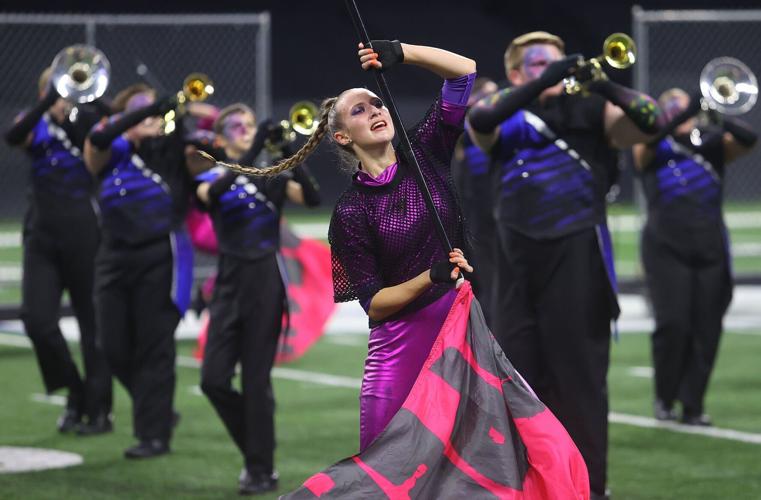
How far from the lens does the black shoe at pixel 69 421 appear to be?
325 inches

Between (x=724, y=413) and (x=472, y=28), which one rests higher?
(x=472, y=28)

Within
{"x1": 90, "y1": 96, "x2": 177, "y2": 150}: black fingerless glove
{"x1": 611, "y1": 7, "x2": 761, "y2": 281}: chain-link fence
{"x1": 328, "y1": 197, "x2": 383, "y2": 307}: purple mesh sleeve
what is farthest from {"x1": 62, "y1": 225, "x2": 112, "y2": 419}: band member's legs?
{"x1": 611, "y1": 7, "x2": 761, "y2": 281}: chain-link fence

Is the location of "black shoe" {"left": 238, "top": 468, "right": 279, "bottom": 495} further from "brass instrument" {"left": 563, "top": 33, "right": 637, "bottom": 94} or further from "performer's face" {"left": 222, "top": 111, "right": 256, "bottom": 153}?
"brass instrument" {"left": 563, "top": 33, "right": 637, "bottom": 94}

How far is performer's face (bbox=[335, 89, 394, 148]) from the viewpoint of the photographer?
4.36 meters

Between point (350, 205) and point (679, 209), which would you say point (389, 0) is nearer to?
point (679, 209)

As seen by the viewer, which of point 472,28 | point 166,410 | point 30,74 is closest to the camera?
point 166,410

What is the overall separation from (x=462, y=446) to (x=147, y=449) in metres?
3.59

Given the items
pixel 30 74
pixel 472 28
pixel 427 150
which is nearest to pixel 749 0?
pixel 472 28

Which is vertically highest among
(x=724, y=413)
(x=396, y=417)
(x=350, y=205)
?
(x=350, y=205)

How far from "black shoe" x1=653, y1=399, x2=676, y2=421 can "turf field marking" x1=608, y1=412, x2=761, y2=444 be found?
0.05 meters

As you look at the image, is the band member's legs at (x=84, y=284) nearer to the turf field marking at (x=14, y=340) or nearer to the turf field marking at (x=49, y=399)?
the turf field marking at (x=49, y=399)

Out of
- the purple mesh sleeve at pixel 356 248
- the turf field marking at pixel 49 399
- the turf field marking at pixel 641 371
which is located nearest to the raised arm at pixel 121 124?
the turf field marking at pixel 49 399

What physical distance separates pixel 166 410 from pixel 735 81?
388 centimetres

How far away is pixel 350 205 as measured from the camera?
14.3 feet
